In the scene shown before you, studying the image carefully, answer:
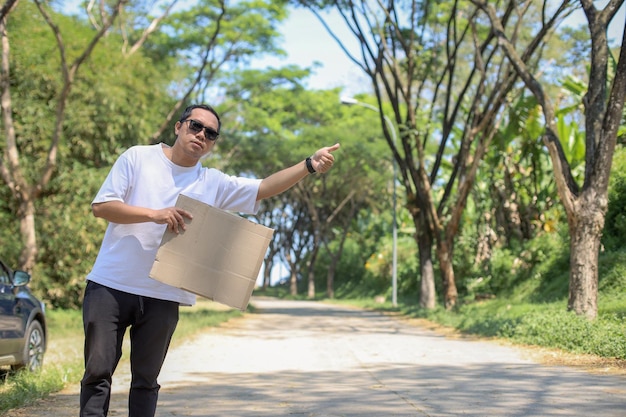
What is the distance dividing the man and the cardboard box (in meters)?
0.08

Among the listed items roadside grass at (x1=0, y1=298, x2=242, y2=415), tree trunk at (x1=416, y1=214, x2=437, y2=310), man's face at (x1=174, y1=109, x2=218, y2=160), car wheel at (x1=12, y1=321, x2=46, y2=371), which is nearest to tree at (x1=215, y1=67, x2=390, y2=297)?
tree trunk at (x1=416, y1=214, x2=437, y2=310)

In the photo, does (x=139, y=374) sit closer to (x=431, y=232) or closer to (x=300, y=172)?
(x=300, y=172)

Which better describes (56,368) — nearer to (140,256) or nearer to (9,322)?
(9,322)

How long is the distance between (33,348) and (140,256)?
5.71m

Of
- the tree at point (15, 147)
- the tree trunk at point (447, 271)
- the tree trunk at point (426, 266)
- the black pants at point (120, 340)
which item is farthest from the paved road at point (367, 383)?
the tree trunk at point (426, 266)

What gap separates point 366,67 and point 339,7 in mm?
1596

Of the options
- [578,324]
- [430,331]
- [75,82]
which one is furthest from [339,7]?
[578,324]

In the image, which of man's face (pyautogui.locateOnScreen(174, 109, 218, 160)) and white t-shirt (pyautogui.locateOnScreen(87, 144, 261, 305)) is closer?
white t-shirt (pyautogui.locateOnScreen(87, 144, 261, 305))

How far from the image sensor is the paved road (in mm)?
7008

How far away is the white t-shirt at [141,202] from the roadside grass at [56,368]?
9.89ft

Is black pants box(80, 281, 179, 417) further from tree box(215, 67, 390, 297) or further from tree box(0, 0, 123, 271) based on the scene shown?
tree box(215, 67, 390, 297)

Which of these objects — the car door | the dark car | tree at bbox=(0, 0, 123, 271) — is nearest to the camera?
the car door

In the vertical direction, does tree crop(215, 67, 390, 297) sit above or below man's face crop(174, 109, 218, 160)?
above

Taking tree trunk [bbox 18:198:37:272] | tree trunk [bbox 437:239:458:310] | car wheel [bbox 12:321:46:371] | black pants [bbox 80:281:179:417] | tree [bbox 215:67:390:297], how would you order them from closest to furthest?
1. black pants [bbox 80:281:179:417]
2. car wheel [bbox 12:321:46:371]
3. tree trunk [bbox 18:198:37:272]
4. tree trunk [bbox 437:239:458:310]
5. tree [bbox 215:67:390:297]
